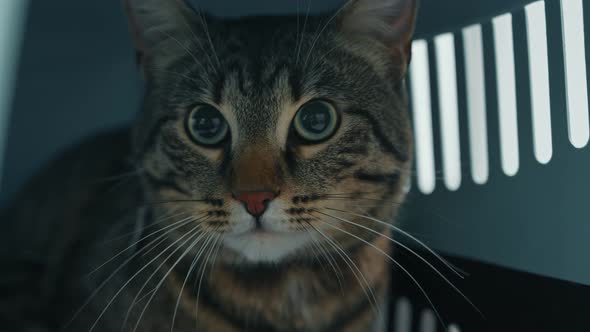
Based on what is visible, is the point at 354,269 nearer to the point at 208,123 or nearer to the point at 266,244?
the point at 266,244

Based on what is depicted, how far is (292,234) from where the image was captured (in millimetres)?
878

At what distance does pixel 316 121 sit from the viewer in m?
0.94

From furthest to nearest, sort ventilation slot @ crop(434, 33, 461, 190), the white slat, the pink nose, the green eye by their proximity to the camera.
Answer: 1. the white slat
2. ventilation slot @ crop(434, 33, 461, 190)
3. the green eye
4. the pink nose

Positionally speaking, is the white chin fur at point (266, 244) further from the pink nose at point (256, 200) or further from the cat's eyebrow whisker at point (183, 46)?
the cat's eyebrow whisker at point (183, 46)

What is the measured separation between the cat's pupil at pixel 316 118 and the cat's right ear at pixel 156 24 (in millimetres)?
246

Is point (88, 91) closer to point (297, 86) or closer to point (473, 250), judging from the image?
point (297, 86)

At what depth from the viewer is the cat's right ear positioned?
100 centimetres

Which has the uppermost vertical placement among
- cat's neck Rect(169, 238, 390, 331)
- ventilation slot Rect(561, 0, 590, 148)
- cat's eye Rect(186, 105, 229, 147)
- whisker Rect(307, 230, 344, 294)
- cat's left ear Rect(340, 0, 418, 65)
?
Result: cat's left ear Rect(340, 0, 418, 65)

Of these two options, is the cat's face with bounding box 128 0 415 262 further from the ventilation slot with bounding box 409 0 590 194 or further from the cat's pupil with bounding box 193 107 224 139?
the ventilation slot with bounding box 409 0 590 194

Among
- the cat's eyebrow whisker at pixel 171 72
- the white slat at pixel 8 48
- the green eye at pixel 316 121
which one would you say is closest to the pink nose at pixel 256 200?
the green eye at pixel 316 121

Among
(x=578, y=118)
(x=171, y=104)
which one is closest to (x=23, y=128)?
(x=171, y=104)

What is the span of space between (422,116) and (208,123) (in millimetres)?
535

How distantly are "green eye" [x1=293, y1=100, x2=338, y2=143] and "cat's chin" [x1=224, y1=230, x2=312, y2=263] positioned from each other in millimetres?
152

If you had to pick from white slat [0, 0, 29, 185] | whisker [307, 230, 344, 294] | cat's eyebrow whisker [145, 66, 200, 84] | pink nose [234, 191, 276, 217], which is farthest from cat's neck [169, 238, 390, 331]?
white slat [0, 0, 29, 185]
